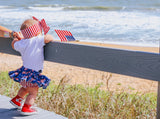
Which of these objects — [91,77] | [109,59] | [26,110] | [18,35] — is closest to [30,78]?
[26,110]

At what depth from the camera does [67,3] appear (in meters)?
23.2

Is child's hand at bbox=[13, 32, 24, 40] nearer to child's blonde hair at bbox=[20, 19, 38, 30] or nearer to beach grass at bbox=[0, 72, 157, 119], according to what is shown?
child's blonde hair at bbox=[20, 19, 38, 30]

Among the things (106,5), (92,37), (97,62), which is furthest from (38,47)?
(106,5)

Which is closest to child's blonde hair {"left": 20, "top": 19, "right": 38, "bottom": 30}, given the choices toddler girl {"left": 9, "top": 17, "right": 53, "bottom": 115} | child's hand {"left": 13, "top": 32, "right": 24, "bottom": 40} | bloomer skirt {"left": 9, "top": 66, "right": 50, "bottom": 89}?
toddler girl {"left": 9, "top": 17, "right": 53, "bottom": 115}

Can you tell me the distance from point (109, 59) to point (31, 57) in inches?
32.1

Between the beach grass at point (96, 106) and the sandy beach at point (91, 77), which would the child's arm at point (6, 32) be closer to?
the beach grass at point (96, 106)

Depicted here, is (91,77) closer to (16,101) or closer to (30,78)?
(16,101)

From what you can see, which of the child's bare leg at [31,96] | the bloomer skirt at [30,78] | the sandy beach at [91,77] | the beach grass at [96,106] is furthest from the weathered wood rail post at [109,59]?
the sandy beach at [91,77]

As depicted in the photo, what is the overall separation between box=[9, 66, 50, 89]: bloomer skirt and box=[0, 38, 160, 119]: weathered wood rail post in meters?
0.21

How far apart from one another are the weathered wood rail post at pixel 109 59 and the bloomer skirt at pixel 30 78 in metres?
0.21

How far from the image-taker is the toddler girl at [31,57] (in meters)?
2.91

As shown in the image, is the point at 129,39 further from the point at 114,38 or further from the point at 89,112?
the point at 89,112

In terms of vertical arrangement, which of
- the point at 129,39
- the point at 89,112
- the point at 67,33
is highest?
the point at 129,39

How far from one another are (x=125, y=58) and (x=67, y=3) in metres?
21.3
